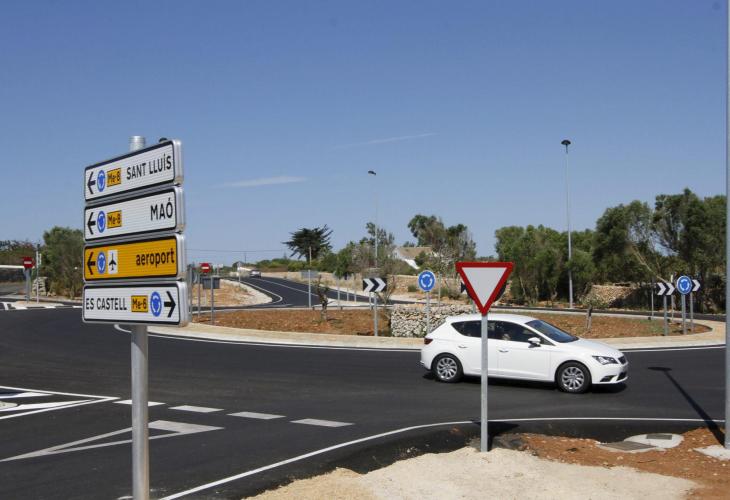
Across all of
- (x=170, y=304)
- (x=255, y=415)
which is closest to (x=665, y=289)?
(x=255, y=415)

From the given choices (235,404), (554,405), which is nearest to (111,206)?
(235,404)

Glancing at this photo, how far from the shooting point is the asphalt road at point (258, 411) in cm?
905

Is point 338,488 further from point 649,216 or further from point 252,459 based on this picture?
point 649,216

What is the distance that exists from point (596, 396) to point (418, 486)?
797 cm

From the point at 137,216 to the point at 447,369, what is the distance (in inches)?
470

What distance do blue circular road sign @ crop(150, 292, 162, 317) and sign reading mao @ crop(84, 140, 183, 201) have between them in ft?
2.49

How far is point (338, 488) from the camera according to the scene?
7.72 meters

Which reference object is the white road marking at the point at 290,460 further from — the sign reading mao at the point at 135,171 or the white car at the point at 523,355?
the white car at the point at 523,355

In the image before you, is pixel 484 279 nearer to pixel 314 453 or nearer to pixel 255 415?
pixel 314 453

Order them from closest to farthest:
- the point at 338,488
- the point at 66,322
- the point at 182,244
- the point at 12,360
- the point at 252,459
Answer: the point at 182,244 → the point at 338,488 → the point at 252,459 → the point at 12,360 → the point at 66,322

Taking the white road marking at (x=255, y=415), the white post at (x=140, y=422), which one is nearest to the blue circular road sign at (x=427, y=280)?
the white road marking at (x=255, y=415)

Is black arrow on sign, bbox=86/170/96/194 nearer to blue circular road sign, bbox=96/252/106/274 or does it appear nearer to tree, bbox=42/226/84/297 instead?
blue circular road sign, bbox=96/252/106/274

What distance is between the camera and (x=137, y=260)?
5461 mm

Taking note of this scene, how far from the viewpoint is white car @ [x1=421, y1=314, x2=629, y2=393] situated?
15156 mm
